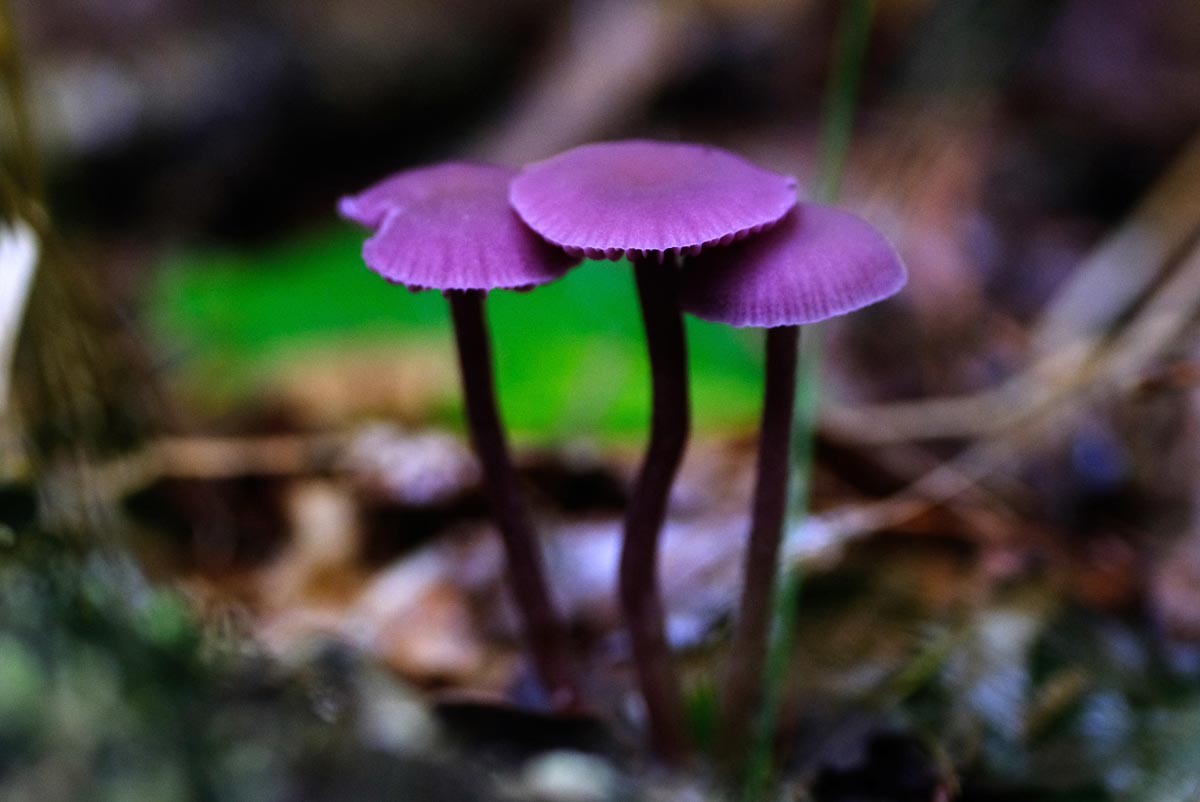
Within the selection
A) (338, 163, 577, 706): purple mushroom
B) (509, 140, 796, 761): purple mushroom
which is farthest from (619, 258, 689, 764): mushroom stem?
(338, 163, 577, 706): purple mushroom

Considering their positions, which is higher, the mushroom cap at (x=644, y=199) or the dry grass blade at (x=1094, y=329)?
the mushroom cap at (x=644, y=199)

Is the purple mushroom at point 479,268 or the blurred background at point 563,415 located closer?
the purple mushroom at point 479,268

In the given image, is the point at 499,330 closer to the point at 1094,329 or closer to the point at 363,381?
the point at 363,381

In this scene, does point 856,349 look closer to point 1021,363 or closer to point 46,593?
point 1021,363

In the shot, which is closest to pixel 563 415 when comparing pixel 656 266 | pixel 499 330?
pixel 499 330

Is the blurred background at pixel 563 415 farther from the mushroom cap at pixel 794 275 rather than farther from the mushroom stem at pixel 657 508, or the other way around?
the mushroom cap at pixel 794 275

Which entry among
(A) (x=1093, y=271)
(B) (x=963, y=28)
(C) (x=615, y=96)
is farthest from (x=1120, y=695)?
(C) (x=615, y=96)

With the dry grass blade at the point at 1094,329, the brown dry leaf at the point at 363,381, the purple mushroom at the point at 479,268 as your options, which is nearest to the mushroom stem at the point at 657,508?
the purple mushroom at the point at 479,268
